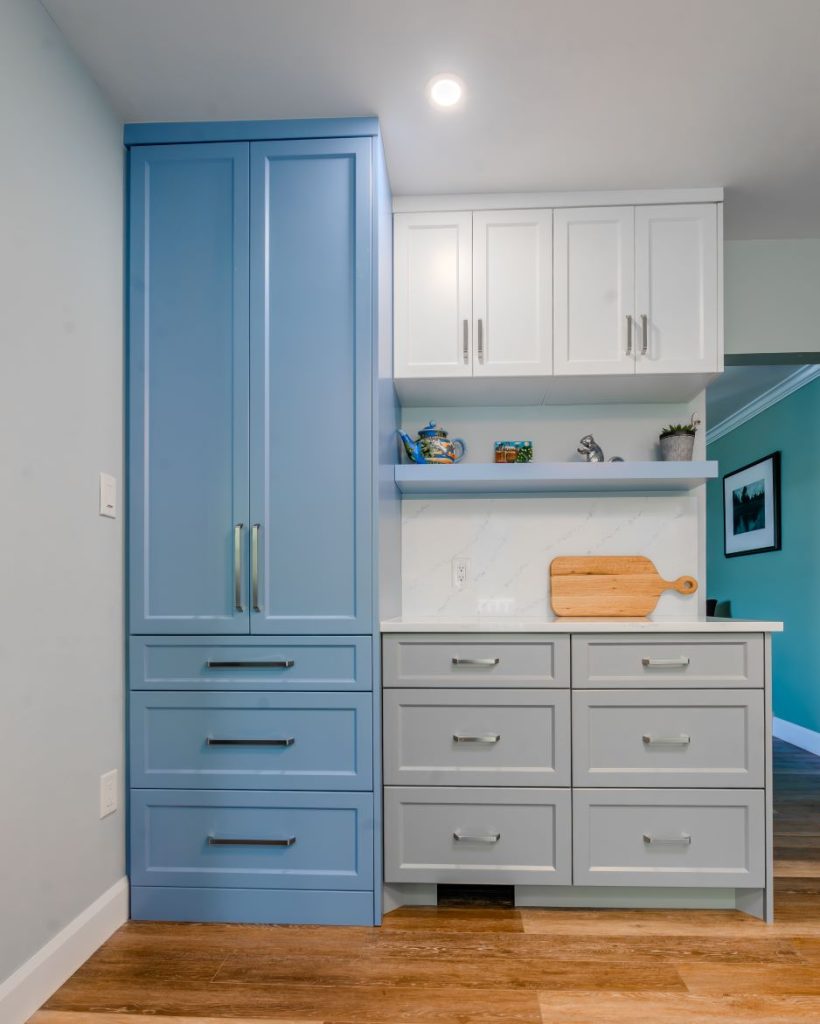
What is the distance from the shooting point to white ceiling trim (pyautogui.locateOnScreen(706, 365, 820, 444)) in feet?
16.5

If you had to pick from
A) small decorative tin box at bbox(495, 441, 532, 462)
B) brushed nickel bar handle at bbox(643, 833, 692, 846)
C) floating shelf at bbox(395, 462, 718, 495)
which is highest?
→ small decorative tin box at bbox(495, 441, 532, 462)

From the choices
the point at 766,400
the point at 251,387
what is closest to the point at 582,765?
the point at 251,387

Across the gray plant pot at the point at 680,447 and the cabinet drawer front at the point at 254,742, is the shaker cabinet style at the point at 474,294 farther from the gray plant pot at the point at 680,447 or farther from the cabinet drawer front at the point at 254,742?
the cabinet drawer front at the point at 254,742

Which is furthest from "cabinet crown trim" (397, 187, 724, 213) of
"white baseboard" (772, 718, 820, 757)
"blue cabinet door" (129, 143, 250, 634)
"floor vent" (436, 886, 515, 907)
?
"white baseboard" (772, 718, 820, 757)

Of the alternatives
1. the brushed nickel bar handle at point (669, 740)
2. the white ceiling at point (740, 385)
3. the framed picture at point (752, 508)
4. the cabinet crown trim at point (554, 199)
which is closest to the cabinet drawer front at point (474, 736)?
the brushed nickel bar handle at point (669, 740)

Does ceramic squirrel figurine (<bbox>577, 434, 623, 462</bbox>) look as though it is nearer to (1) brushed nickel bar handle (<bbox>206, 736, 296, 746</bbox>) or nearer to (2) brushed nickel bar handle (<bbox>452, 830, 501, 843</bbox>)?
(2) brushed nickel bar handle (<bbox>452, 830, 501, 843</bbox>)

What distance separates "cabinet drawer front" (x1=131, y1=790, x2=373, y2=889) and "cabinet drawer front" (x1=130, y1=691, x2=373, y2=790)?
0.15 ft

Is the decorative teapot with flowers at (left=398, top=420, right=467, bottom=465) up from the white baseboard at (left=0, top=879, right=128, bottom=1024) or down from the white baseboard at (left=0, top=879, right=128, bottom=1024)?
up

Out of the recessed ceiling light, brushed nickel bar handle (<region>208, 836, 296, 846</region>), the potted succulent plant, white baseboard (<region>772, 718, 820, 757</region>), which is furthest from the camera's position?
white baseboard (<region>772, 718, 820, 757</region>)

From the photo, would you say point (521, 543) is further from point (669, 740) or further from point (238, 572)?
point (238, 572)

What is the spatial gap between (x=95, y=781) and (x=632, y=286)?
2418mm

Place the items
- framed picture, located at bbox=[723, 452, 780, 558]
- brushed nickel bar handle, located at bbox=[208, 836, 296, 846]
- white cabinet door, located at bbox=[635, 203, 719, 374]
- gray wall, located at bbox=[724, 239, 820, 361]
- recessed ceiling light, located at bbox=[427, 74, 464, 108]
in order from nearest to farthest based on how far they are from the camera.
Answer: recessed ceiling light, located at bbox=[427, 74, 464, 108], brushed nickel bar handle, located at bbox=[208, 836, 296, 846], white cabinet door, located at bbox=[635, 203, 719, 374], gray wall, located at bbox=[724, 239, 820, 361], framed picture, located at bbox=[723, 452, 780, 558]

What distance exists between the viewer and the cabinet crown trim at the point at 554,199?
108 inches

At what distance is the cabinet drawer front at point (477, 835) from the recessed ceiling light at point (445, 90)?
211 cm
